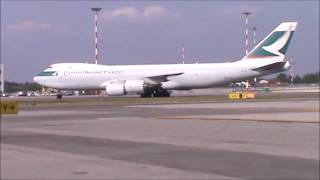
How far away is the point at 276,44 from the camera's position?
63281 mm

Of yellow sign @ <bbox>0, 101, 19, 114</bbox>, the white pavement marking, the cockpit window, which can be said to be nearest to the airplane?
the cockpit window

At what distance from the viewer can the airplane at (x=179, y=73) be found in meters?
61.4

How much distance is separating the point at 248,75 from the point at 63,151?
162ft

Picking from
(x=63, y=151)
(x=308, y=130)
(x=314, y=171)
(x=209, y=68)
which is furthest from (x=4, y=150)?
(x=209, y=68)

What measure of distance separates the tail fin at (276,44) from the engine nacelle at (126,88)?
1202cm

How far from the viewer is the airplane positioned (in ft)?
201

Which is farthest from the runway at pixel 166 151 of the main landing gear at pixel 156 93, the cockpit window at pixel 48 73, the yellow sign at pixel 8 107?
the cockpit window at pixel 48 73

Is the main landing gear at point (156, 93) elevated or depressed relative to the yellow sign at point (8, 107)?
elevated

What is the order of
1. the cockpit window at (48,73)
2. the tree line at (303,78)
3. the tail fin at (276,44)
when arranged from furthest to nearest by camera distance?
1. the tree line at (303,78)
2. the cockpit window at (48,73)
3. the tail fin at (276,44)

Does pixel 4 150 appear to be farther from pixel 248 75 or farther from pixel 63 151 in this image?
pixel 248 75

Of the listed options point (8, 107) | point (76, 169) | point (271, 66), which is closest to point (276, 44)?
point (271, 66)

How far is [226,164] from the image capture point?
11719 mm

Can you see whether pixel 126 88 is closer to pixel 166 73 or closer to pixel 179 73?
pixel 166 73

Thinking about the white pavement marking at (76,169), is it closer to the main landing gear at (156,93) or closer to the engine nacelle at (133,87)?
the engine nacelle at (133,87)
